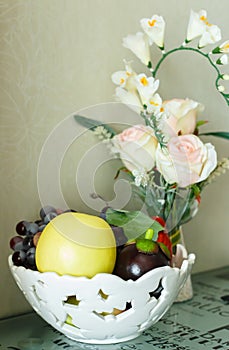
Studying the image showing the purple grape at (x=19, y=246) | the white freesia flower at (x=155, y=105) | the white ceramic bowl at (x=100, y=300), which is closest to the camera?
the white ceramic bowl at (x=100, y=300)

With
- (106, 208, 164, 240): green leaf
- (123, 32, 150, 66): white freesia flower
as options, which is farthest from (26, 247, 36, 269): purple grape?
(123, 32, 150, 66): white freesia flower

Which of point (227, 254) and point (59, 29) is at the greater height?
point (59, 29)

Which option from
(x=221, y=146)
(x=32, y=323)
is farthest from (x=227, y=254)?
(x=32, y=323)

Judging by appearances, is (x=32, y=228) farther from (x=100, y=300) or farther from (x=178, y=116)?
(x=178, y=116)

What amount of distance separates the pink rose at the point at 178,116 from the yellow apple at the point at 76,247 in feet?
0.90

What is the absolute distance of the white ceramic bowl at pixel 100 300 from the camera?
90 cm

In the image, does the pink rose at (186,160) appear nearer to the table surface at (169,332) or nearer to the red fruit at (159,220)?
the red fruit at (159,220)

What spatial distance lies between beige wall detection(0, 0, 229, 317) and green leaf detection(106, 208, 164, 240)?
0.17 m

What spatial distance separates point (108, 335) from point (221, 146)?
61cm

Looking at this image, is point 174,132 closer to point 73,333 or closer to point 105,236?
point 105,236

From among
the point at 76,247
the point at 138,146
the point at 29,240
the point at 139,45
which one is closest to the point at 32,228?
the point at 29,240

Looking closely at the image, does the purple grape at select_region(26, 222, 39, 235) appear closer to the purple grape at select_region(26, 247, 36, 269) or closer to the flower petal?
the purple grape at select_region(26, 247, 36, 269)

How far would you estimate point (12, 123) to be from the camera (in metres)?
1.11

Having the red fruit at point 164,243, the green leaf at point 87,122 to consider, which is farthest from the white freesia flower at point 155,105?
the red fruit at point 164,243
